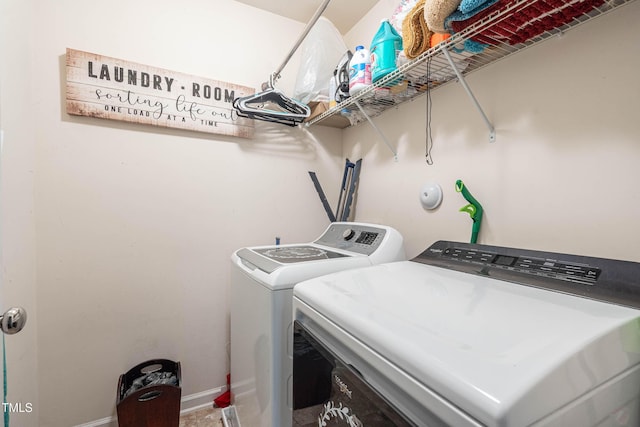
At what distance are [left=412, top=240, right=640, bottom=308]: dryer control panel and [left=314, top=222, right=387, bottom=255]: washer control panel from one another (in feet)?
1.07

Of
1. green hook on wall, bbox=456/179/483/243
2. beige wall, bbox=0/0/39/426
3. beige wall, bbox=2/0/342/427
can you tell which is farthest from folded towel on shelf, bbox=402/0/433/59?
beige wall, bbox=0/0/39/426

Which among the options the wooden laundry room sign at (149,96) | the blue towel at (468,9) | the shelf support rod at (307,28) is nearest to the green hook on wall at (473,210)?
the blue towel at (468,9)

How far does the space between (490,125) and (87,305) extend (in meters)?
→ 2.19

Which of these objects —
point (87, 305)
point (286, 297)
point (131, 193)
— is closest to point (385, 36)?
point (286, 297)

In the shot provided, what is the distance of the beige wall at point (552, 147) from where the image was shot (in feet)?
2.77

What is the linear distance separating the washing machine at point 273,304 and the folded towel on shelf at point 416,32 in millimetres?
803

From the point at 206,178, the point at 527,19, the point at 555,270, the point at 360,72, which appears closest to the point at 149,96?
the point at 206,178

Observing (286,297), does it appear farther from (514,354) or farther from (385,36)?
(385,36)

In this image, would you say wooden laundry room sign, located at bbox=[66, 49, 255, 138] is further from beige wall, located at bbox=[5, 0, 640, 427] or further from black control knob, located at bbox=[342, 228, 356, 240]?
black control knob, located at bbox=[342, 228, 356, 240]

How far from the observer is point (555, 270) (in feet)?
2.76

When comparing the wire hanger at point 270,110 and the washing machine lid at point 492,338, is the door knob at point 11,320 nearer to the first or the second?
the washing machine lid at point 492,338

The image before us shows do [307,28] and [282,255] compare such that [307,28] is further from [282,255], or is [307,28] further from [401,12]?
[282,255]

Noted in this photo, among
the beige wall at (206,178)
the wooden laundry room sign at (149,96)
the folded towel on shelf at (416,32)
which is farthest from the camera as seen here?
the wooden laundry room sign at (149,96)

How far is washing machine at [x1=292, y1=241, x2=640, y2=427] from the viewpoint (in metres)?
0.42
